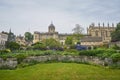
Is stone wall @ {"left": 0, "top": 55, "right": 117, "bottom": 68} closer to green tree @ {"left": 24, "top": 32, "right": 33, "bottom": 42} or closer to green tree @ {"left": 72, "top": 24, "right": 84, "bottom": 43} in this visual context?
green tree @ {"left": 72, "top": 24, "right": 84, "bottom": 43}

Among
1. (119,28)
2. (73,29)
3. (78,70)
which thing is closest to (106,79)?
(78,70)

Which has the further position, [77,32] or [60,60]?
[77,32]

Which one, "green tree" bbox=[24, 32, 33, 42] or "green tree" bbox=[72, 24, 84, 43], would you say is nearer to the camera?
"green tree" bbox=[72, 24, 84, 43]

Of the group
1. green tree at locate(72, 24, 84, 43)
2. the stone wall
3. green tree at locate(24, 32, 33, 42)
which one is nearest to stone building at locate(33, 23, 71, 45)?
green tree at locate(24, 32, 33, 42)

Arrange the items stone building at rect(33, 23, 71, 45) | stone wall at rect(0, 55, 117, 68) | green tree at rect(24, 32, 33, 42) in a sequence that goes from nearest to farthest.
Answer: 1. stone wall at rect(0, 55, 117, 68)
2. stone building at rect(33, 23, 71, 45)
3. green tree at rect(24, 32, 33, 42)

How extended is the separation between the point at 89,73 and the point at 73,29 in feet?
238

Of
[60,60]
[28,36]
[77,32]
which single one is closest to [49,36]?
[28,36]

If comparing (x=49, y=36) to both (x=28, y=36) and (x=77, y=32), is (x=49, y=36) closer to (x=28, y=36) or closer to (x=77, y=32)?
(x=28, y=36)

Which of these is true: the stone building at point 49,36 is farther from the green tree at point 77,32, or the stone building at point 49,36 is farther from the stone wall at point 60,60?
the stone wall at point 60,60

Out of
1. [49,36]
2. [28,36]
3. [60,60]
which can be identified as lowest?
[60,60]

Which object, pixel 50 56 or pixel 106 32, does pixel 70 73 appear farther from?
pixel 106 32

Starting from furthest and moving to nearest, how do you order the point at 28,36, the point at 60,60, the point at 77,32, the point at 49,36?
the point at 28,36 → the point at 49,36 → the point at 77,32 → the point at 60,60

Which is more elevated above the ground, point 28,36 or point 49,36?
point 28,36

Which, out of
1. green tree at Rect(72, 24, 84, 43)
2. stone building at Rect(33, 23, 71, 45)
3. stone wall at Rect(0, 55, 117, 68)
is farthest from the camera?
stone building at Rect(33, 23, 71, 45)
